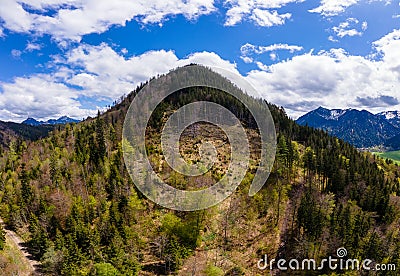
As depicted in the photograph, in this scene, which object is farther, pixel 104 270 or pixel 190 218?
pixel 190 218

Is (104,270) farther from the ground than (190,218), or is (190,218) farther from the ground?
(190,218)

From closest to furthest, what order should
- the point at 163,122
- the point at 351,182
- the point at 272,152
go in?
the point at 351,182 < the point at 272,152 < the point at 163,122

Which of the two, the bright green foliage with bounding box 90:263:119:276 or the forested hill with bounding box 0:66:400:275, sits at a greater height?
the forested hill with bounding box 0:66:400:275

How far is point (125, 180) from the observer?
88.6 meters

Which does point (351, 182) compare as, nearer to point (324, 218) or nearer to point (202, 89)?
point (324, 218)

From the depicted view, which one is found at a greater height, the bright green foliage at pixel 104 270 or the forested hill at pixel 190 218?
the forested hill at pixel 190 218

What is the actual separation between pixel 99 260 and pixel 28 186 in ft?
119

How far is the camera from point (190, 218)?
68.4 m

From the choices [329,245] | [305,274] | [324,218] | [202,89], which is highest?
[202,89]

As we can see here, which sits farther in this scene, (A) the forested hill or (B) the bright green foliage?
(A) the forested hill

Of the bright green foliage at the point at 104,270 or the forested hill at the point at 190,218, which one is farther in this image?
the forested hill at the point at 190,218

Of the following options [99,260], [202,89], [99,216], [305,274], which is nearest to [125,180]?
[99,216]

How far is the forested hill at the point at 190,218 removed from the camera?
2371 inches

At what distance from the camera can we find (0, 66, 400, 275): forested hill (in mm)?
60219
